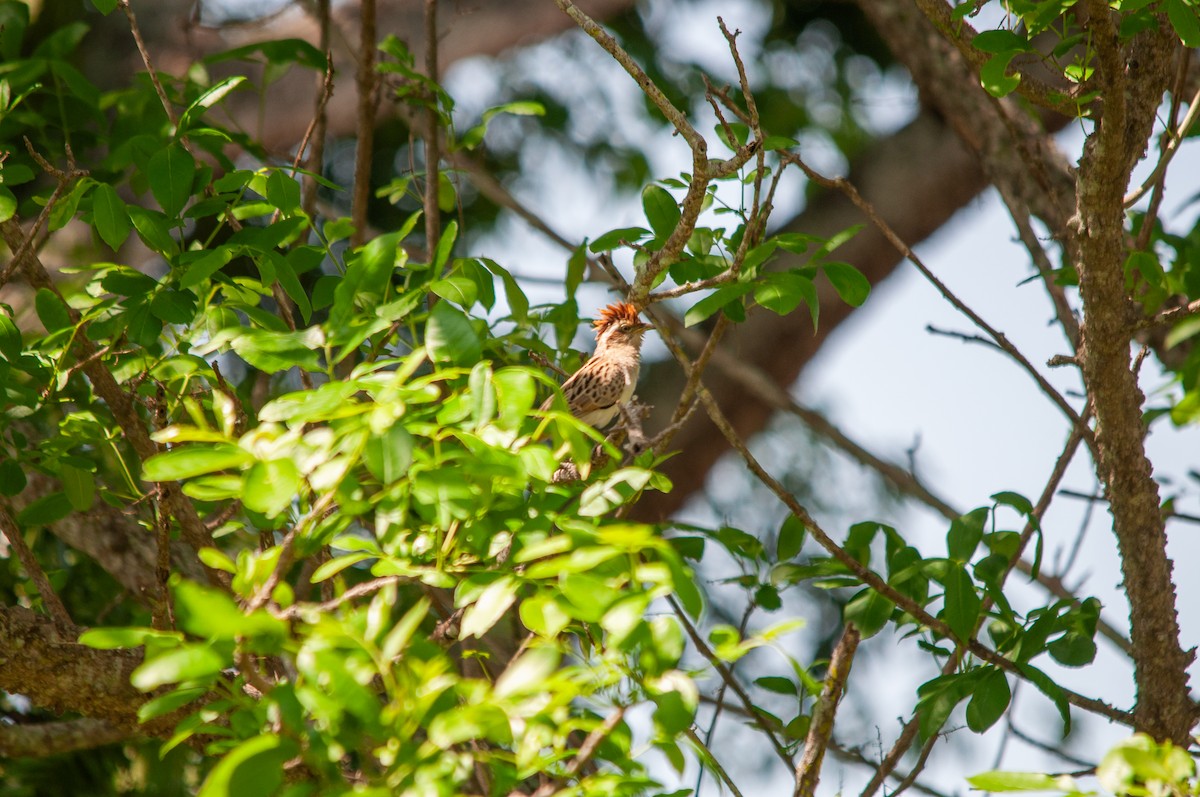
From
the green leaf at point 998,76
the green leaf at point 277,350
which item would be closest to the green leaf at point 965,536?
the green leaf at point 998,76

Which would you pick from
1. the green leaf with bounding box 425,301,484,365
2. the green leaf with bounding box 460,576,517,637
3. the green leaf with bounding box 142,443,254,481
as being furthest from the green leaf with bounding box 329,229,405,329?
the green leaf with bounding box 460,576,517,637

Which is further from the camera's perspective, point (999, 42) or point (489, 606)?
point (999, 42)

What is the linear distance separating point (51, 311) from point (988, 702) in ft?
7.13

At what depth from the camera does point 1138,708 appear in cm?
275

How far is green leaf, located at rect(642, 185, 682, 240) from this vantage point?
2625 mm

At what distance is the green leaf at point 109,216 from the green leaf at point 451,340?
0.92 metres

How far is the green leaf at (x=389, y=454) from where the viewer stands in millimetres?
1437

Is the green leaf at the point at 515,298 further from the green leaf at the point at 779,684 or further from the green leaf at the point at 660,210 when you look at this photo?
the green leaf at the point at 779,684

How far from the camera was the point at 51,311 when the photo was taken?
2.62 meters

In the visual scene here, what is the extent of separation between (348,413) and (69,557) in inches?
124

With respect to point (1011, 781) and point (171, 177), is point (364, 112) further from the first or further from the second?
point (1011, 781)

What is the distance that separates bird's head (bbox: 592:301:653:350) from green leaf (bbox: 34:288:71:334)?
1775 mm

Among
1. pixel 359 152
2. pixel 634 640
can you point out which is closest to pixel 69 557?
pixel 359 152

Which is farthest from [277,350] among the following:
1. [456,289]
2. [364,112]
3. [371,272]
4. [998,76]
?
[364,112]
